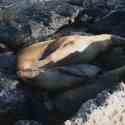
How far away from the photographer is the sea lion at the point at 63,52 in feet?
17.0

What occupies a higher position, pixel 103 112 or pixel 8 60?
pixel 103 112

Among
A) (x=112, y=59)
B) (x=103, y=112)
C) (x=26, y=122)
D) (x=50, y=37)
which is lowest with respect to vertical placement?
(x=26, y=122)

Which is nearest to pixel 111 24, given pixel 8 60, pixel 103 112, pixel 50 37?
pixel 50 37

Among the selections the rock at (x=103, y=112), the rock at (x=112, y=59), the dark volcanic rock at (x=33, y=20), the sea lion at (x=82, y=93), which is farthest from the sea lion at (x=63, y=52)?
the rock at (x=103, y=112)

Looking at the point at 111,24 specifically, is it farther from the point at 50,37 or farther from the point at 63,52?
the point at 63,52

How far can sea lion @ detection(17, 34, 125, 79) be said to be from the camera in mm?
5195

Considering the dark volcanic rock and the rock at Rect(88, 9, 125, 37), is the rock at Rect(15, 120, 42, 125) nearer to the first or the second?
the dark volcanic rock

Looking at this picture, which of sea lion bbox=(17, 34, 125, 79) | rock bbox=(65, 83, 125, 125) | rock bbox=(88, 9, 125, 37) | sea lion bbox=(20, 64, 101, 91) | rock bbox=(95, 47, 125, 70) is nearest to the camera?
rock bbox=(65, 83, 125, 125)

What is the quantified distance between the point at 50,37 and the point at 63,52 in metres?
1.20

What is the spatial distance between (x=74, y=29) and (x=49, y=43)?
1.01 m

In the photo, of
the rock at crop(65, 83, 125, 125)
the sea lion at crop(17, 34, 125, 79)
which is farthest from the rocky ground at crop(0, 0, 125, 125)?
the sea lion at crop(17, 34, 125, 79)

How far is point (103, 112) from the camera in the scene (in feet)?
11.9

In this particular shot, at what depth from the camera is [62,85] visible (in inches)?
191

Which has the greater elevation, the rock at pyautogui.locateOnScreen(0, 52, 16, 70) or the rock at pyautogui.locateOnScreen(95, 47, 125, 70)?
the rock at pyautogui.locateOnScreen(95, 47, 125, 70)
